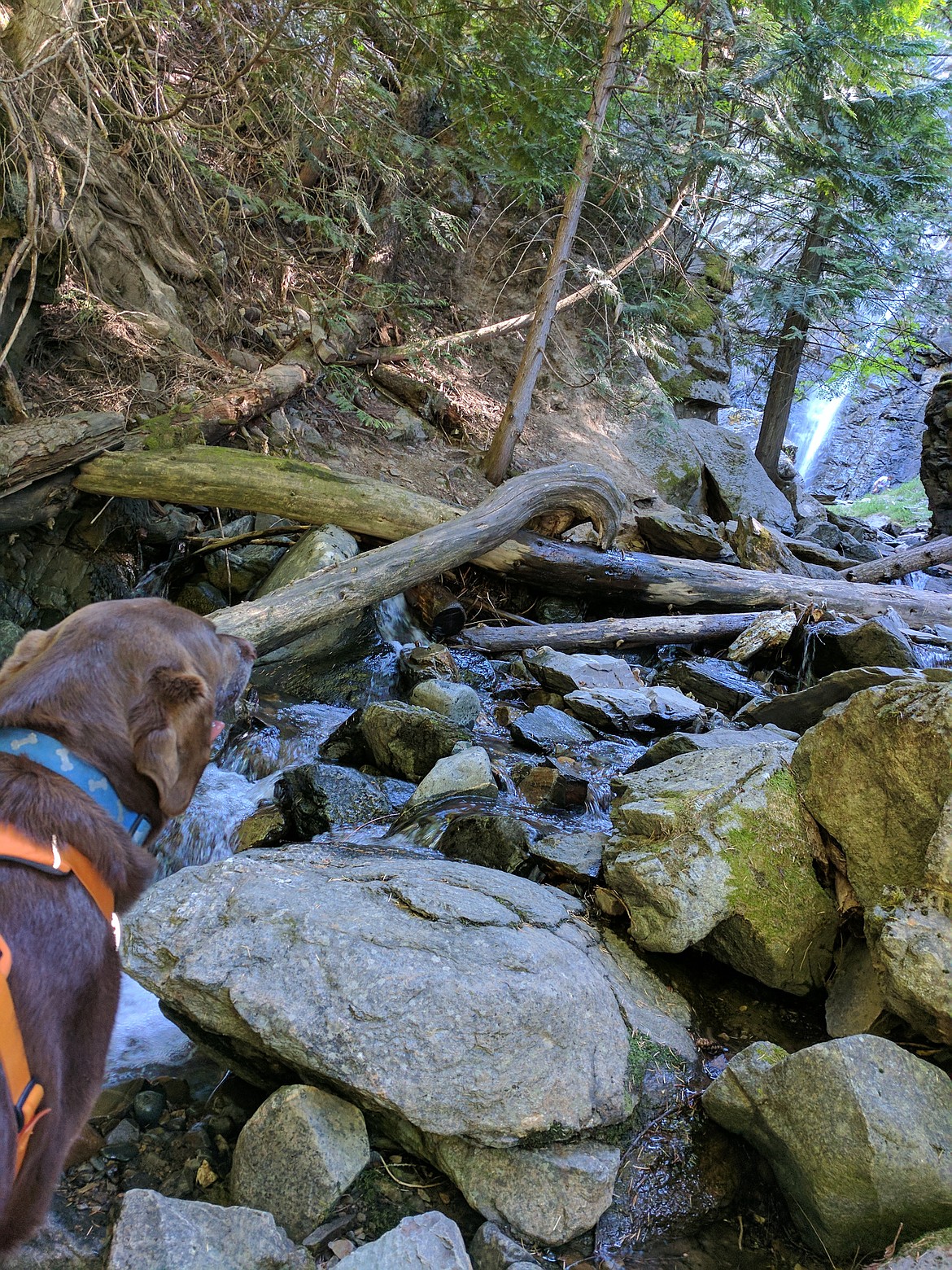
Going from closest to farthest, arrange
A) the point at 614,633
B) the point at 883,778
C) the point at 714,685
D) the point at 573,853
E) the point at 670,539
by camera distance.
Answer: the point at 883,778 < the point at 573,853 < the point at 714,685 < the point at 614,633 < the point at 670,539

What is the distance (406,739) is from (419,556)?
2.10m

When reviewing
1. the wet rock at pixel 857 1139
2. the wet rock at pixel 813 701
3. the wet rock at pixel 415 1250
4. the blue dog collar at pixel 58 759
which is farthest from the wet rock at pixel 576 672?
the blue dog collar at pixel 58 759

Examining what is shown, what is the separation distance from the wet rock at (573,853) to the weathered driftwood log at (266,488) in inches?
157

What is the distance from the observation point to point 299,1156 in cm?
237

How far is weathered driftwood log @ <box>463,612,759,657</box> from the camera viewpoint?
7.77 meters

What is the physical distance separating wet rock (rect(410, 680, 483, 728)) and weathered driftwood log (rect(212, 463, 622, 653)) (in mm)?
914

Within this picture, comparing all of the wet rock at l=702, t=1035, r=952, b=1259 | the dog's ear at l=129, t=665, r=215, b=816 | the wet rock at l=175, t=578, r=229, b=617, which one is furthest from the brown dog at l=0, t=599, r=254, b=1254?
the wet rock at l=175, t=578, r=229, b=617

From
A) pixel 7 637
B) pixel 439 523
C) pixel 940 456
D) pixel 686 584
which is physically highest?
pixel 7 637

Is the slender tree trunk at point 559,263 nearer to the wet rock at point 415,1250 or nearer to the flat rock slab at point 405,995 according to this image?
the flat rock slab at point 405,995

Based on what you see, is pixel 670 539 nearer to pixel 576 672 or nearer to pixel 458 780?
pixel 576 672

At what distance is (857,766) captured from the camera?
11.1 ft

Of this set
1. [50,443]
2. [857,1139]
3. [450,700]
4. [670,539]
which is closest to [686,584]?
[670,539]

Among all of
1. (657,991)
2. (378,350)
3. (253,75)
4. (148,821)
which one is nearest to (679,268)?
(378,350)

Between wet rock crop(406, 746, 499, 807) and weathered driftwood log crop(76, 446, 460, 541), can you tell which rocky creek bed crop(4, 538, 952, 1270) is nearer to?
wet rock crop(406, 746, 499, 807)
